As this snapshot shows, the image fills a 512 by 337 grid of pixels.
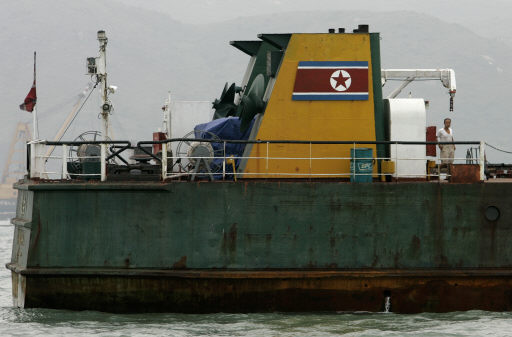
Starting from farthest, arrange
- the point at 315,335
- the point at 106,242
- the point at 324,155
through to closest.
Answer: the point at 324,155, the point at 106,242, the point at 315,335

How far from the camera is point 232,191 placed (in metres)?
16.1

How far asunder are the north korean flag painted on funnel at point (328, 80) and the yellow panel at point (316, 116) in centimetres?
9

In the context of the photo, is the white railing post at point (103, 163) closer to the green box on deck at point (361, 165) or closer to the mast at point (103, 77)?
the green box on deck at point (361, 165)

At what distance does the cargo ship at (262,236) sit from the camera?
52.6ft

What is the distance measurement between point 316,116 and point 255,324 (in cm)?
433

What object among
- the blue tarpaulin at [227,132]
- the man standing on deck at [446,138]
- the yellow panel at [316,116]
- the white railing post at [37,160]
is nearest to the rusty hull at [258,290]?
the white railing post at [37,160]

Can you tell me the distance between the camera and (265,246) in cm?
1622

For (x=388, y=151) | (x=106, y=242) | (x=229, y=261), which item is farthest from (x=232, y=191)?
(x=388, y=151)

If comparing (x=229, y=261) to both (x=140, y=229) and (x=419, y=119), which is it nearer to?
(x=140, y=229)

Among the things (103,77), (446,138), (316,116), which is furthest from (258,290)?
(103,77)

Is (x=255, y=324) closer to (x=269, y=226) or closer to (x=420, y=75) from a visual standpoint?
(x=269, y=226)

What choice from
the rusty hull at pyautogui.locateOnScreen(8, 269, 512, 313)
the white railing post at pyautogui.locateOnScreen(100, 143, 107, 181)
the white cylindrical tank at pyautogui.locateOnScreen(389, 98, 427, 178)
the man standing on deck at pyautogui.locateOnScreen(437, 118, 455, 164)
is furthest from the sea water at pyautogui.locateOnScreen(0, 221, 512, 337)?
the man standing on deck at pyautogui.locateOnScreen(437, 118, 455, 164)

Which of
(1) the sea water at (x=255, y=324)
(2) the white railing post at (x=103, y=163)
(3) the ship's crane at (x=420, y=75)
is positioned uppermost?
(3) the ship's crane at (x=420, y=75)

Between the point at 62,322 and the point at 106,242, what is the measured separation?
5.24 ft
